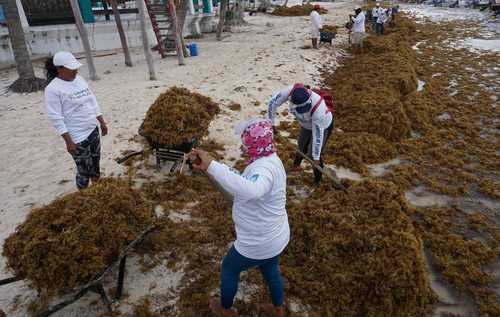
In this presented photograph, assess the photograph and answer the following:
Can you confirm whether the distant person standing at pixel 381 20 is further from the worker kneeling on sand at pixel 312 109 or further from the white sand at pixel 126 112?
the worker kneeling on sand at pixel 312 109

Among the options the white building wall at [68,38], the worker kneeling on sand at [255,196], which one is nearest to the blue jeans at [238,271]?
the worker kneeling on sand at [255,196]

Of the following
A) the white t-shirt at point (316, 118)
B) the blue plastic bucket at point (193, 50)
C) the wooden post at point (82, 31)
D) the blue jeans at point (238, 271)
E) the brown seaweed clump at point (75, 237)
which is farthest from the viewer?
the blue plastic bucket at point (193, 50)

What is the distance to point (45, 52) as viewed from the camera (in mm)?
11797

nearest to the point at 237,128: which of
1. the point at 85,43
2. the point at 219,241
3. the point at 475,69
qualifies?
the point at 219,241

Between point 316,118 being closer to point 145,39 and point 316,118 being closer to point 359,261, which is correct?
point 359,261

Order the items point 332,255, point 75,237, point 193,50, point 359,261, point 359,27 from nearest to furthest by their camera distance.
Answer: point 75,237
point 359,261
point 332,255
point 193,50
point 359,27

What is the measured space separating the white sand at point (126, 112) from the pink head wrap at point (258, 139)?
1781mm

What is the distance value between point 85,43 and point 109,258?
7723 millimetres

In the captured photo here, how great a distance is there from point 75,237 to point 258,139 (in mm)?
1744

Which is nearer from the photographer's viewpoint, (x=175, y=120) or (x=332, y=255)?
(x=332, y=255)

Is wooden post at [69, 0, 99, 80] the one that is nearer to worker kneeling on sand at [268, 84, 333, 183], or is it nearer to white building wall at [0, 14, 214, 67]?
white building wall at [0, 14, 214, 67]

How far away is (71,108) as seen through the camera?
3316 millimetres

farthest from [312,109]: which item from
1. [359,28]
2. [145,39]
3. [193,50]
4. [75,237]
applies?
[359,28]

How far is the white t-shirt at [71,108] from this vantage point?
3.18 m
